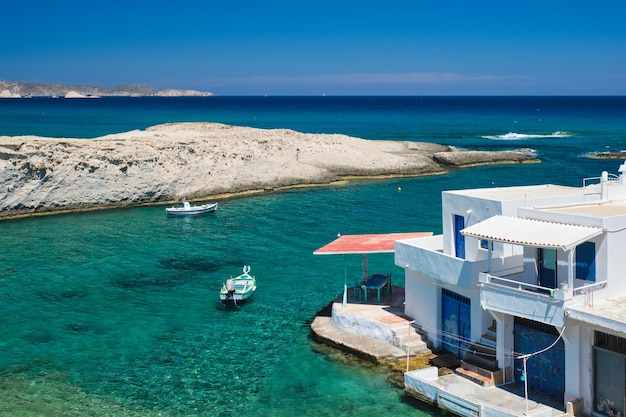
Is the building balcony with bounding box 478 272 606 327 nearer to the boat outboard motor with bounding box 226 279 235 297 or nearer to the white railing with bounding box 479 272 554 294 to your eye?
the white railing with bounding box 479 272 554 294

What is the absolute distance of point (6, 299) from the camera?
105 ft

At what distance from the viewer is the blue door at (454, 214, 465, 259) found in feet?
79.1

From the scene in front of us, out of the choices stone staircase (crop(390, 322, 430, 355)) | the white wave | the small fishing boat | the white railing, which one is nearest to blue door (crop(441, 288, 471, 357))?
stone staircase (crop(390, 322, 430, 355))

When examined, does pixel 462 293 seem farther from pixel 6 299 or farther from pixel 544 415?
pixel 6 299

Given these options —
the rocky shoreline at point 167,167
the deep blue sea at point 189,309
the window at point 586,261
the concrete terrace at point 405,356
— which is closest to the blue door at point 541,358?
the concrete terrace at point 405,356

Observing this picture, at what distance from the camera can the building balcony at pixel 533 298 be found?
18375mm

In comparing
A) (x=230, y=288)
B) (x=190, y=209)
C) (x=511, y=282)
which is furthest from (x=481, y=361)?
(x=190, y=209)

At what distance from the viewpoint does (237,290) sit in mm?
30688

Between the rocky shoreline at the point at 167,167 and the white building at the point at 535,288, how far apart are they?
118 feet

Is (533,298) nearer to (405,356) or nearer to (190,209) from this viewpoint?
(405,356)

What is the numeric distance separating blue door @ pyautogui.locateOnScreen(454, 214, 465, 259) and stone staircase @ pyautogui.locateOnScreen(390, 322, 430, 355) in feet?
9.69

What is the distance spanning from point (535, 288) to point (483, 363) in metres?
2.80

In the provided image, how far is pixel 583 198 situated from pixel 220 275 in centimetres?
1836

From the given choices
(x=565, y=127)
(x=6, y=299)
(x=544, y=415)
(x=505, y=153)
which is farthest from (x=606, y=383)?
(x=565, y=127)
